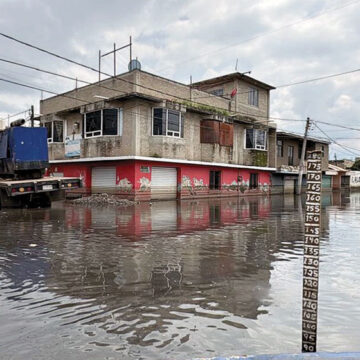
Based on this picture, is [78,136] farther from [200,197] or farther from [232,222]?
[232,222]

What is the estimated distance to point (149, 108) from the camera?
2231 centimetres

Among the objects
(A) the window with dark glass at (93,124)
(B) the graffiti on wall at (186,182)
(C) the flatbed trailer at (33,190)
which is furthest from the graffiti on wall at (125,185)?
(C) the flatbed trailer at (33,190)

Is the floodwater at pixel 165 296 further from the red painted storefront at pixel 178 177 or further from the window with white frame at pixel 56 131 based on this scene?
the window with white frame at pixel 56 131

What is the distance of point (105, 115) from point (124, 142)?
235cm

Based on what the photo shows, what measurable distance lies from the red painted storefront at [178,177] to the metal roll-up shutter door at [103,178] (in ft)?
0.76

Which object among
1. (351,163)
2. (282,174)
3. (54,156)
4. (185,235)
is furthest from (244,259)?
(351,163)

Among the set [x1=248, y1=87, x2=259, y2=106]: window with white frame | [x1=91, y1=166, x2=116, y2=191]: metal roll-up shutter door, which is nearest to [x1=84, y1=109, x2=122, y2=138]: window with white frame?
[x1=91, y1=166, x2=116, y2=191]: metal roll-up shutter door

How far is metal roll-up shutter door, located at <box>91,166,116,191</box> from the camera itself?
2298 cm

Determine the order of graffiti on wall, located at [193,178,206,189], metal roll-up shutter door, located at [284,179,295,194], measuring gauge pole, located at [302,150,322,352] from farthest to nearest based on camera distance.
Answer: metal roll-up shutter door, located at [284,179,295,194]
graffiti on wall, located at [193,178,206,189]
measuring gauge pole, located at [302,150,322,352]

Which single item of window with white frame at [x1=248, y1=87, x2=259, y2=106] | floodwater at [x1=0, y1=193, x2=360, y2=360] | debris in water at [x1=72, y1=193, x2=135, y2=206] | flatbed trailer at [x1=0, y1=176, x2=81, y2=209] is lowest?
floodwater at [x1=0, y1=193, x2=360, y2=360]

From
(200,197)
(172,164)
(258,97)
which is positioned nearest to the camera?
(172,164)

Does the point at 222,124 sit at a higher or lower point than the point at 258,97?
lower

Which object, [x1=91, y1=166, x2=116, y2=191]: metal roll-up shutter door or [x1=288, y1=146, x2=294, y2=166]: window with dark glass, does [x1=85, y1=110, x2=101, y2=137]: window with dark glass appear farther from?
[x1=288, y1=146, x2=294, y2=166]: window with dark glass

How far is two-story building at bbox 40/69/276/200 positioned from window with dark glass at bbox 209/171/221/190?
8 cm
